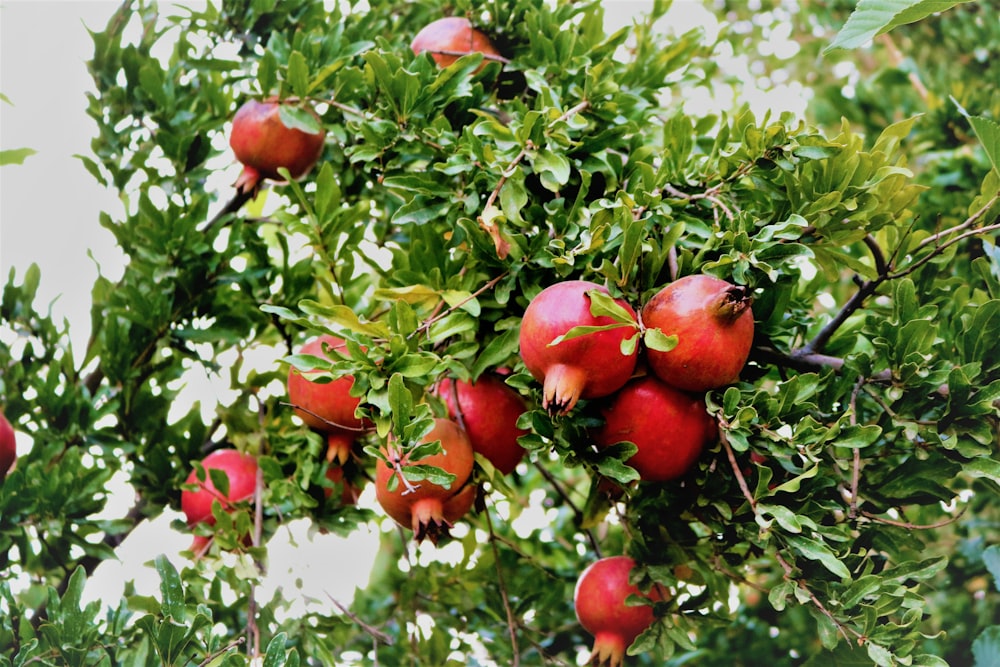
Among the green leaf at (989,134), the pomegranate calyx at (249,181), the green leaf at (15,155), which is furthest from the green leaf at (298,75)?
the green leaf at (989,134)

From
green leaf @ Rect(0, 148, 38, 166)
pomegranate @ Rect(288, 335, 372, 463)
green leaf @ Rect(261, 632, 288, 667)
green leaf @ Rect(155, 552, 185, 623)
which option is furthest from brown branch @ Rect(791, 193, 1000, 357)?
green leaf @ Rect(0, 148, 38, 166)

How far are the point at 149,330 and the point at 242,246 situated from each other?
0.71 feet

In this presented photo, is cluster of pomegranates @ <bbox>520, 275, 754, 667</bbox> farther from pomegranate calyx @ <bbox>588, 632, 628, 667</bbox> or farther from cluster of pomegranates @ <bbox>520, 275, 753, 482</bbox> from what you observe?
pomegranate calyx @ <bbox>588, 632, 628, 667</bbox>

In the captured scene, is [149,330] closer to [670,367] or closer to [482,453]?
[482,453]

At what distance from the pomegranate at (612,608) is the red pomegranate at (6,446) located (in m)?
0.90

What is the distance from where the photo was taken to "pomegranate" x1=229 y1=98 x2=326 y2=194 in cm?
151

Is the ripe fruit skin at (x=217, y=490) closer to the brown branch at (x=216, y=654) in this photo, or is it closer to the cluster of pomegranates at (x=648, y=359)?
the brown branch at (x=216, y=654)

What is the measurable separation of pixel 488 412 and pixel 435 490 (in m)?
0.13

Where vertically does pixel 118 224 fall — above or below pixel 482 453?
above

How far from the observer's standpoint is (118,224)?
1572 millimetres

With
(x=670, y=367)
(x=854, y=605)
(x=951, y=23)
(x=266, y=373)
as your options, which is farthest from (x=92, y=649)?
(x=951, y=23)

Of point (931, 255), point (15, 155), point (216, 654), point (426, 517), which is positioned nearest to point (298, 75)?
point (15, 155)

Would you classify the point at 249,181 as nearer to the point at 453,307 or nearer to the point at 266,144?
the point at 266,144

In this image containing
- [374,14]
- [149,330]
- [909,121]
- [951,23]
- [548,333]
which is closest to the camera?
[548,333]
